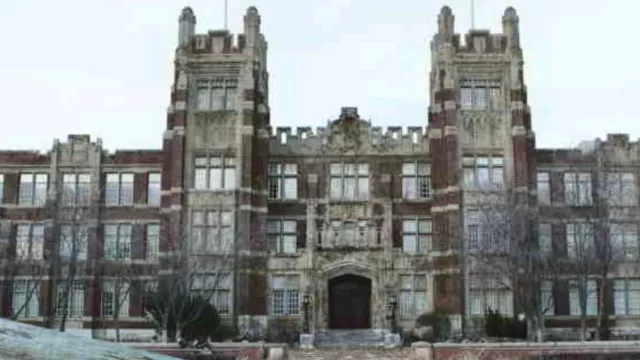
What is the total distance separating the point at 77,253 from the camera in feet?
153

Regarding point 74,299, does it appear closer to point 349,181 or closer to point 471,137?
point 349,181

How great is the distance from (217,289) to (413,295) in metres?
10.3

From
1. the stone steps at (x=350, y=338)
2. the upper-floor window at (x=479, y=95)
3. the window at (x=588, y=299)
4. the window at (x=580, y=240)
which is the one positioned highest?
the upper-floor window at (x=479, y=95)

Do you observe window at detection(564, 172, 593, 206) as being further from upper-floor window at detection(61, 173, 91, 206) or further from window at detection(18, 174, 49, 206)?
window at detection(18, 174, 49, 206)

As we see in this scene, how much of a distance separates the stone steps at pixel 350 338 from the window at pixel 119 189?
13.4m

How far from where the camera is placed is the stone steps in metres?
A: 42.2

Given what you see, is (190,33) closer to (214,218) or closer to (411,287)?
(214,218)

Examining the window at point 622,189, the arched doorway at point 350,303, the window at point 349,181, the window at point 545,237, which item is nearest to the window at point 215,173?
the window at point 349,181

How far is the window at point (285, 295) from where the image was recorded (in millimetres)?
46469

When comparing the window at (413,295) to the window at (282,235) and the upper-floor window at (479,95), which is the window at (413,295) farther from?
the upper-floor window at (479,95)

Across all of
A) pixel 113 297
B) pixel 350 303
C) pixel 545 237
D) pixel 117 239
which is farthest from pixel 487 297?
pixel 117 239

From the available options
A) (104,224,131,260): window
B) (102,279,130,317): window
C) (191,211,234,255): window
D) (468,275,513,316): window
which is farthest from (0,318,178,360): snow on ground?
(104,224,131,260): window

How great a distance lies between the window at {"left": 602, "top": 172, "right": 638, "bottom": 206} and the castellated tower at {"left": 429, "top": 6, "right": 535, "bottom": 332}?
442 cm

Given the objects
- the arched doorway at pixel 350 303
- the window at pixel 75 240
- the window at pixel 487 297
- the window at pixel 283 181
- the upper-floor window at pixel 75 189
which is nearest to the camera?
the window at pixel 487 297
